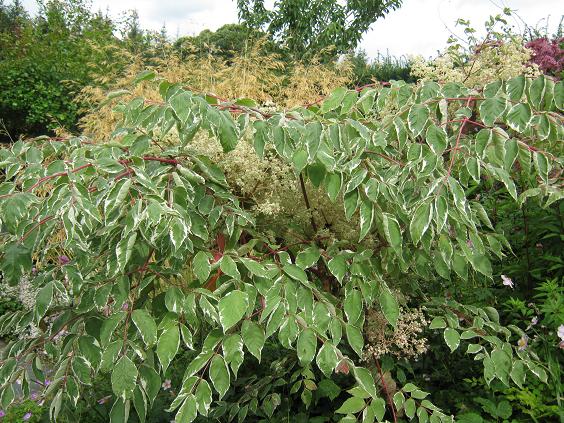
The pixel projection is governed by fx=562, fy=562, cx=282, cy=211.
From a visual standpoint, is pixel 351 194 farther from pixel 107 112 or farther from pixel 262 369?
pixel 107 112

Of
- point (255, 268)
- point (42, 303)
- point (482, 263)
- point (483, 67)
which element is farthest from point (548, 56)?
point (42, 303)

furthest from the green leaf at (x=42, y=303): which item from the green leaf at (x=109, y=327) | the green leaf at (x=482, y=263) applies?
the green leaf at (x=482, y=263)

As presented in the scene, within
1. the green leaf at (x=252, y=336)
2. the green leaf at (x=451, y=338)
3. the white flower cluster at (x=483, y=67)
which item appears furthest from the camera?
the white flower cluster at (x=483, y=67)

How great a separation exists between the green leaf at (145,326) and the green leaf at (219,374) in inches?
6.2

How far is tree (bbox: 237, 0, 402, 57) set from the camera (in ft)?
36.2

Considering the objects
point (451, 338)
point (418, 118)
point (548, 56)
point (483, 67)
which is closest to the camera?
point (418, 118)

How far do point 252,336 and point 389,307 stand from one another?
0.43 metres

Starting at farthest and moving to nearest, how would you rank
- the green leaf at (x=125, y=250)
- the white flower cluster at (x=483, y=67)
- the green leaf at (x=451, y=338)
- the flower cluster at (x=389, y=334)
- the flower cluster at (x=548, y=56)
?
1. the flower cluster at (x=548, y=56)
2. the white flower cluster at (x=483, y=67)
3. the flower cluster at (x=389, y=334)
4. the green leaf at (x=451, y=338)
5. the green leaf at (x=125, y=250)

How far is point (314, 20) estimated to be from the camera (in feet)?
37.2

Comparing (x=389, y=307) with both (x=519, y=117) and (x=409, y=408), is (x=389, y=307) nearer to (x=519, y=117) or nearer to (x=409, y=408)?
(x=409, y=408)

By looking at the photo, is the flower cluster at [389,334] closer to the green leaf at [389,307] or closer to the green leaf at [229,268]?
the green leaf at [389,307]

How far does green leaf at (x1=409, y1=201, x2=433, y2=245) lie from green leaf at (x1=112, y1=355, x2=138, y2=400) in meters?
0.77

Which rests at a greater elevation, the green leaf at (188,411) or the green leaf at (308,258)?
the green leaf at (308,258)

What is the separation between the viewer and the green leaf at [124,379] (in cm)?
135
